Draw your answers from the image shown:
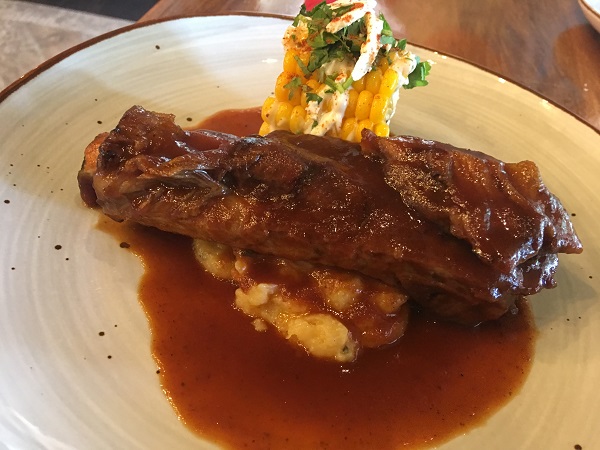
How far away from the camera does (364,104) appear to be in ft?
11.9

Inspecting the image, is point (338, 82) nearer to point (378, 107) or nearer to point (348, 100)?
point (348, 100)

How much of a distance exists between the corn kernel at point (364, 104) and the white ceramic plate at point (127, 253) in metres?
0.82

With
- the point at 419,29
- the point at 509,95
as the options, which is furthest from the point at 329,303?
the point at 419,29

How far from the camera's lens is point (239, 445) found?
8.23ft

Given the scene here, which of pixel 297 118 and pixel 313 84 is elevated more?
pixel 313 84

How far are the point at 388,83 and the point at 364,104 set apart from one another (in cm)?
21

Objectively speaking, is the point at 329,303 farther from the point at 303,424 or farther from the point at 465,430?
the point at 465,430

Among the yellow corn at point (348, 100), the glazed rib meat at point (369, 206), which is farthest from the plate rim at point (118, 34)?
the yellow corn at point (348, 100)

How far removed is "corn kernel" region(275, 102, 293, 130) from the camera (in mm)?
3691

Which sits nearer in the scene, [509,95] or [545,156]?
[545,156]

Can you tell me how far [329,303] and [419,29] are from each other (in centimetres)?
385

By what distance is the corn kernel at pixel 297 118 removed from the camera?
3664 mm

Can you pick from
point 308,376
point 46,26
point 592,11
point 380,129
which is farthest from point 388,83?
point 46,26

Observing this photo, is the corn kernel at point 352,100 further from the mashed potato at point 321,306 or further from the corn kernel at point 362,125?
the mashed potato at point 321,306
